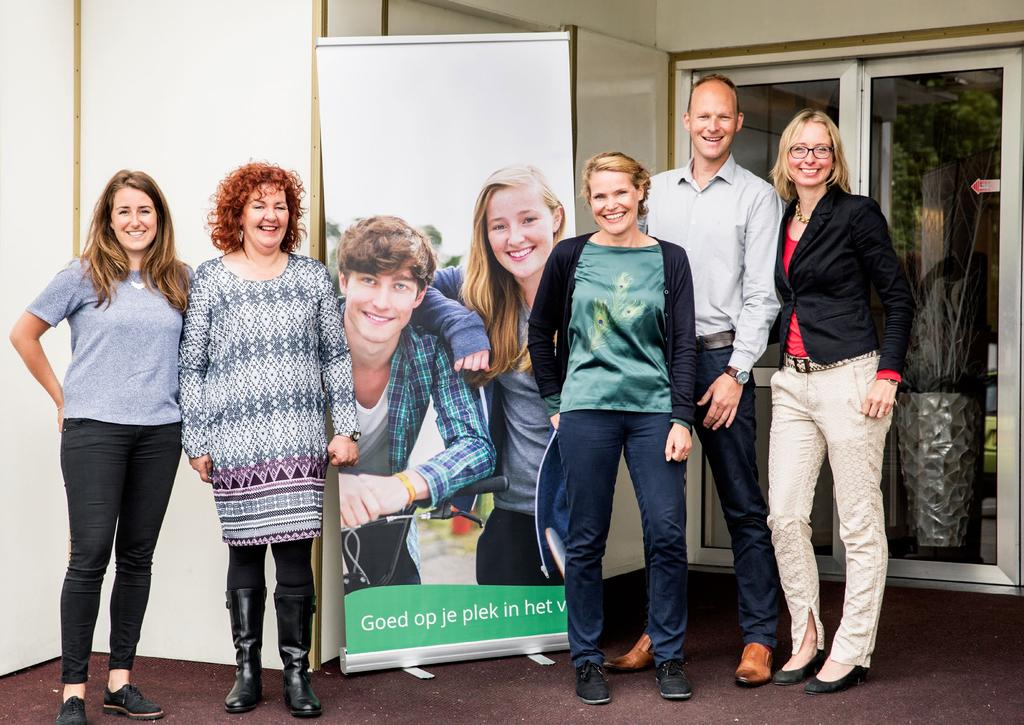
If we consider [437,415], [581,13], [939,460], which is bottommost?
[939,460]

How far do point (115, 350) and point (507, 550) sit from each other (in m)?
1.49

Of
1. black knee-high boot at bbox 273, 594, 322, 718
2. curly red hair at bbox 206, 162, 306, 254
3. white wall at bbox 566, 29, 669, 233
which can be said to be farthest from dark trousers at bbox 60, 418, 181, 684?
white wall at bbox 566, 29, 669, 233

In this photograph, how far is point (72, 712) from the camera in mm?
3373

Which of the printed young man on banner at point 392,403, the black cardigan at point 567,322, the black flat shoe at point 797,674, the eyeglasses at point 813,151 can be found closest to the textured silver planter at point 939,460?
the black flat shoe at point 797,674

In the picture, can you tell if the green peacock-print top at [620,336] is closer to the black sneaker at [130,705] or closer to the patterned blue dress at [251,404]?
the patterned blue dress at [251,404]

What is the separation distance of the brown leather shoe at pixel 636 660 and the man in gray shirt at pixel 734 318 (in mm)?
328

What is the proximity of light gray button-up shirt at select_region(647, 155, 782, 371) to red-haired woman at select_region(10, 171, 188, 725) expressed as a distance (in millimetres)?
1605

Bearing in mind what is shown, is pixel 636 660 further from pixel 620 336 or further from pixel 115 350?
pixel 115 350

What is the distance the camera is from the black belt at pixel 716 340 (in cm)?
379

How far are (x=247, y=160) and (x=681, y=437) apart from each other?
178 cm

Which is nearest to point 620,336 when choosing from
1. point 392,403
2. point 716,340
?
point 716,340

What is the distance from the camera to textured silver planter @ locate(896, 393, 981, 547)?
18.0ft

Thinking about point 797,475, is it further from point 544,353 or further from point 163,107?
point 163,107

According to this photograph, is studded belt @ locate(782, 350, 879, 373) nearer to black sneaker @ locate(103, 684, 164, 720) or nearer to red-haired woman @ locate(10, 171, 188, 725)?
red-haired woman @ locate(10, 171, 188, 725)
